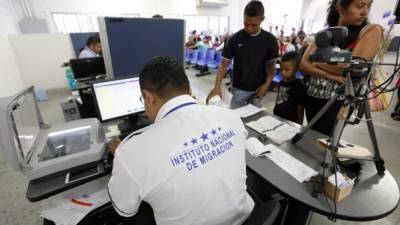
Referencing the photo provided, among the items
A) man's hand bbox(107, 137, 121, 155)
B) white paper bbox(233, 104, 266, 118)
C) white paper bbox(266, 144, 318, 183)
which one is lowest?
white paper bbox(266, 144, 318, 183)

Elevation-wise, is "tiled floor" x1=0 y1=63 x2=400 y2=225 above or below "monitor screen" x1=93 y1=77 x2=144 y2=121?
below

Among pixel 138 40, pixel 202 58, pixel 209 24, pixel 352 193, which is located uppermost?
pixel 209 24

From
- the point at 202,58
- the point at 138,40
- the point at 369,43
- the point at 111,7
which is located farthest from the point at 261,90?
the point at 111,7

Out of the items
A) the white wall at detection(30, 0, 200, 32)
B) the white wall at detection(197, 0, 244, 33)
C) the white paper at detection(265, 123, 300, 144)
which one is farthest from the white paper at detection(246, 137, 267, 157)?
the white wall at detection(197, 0, 244, 33)

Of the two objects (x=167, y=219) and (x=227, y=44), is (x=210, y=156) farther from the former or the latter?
(x=227, y=44)

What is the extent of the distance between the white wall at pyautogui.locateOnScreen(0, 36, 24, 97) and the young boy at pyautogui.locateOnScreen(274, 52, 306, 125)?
4309 millimetres

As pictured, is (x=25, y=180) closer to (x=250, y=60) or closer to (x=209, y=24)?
(x=250, y=60)

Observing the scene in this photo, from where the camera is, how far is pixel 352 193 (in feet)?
2.89

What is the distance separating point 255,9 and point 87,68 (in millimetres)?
1824

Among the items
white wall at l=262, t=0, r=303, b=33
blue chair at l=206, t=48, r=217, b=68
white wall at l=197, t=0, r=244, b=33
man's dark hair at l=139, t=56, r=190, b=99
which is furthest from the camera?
white wall at l=262, t=0, r=303, b=33

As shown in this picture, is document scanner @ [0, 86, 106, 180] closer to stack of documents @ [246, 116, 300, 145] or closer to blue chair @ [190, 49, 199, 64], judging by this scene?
stack of documents @ [246, 116, 300, 145]

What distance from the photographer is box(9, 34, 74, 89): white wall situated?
4.45 m

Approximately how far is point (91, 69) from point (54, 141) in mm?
1445

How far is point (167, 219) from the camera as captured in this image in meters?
0.71
